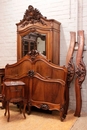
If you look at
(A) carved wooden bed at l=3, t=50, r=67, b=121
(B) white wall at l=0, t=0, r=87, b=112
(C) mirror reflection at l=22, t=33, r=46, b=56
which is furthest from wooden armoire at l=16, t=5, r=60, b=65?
(A) carved wooden bed at l=3, t=50, r=67, b=121

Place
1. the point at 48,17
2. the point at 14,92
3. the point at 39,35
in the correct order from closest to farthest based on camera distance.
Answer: the point at 14,92 → the point at 39,35 → the point at 48,17

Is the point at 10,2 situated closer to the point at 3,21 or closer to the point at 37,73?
the point at 3,21

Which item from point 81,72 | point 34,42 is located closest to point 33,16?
point 34,42

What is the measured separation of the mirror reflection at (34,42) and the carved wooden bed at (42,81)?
12.1 inches

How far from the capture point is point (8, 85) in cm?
270

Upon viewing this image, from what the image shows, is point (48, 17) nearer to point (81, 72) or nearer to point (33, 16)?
point (33, 16)

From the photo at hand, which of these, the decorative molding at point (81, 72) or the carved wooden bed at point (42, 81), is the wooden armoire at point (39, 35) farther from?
the decorative molding at point (81, 72)

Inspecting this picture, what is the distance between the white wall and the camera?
3.19 m

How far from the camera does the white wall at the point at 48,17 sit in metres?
3.19

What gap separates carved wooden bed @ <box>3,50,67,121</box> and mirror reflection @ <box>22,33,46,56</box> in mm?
307

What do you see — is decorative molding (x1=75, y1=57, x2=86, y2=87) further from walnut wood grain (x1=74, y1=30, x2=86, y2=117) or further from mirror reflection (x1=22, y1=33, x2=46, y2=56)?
mirror reflection (x1=22, y1=33, x2=46, y2=56)

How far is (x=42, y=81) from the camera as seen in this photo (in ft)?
9.46

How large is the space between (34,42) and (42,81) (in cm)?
94

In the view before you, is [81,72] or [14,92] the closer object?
[14,92]
